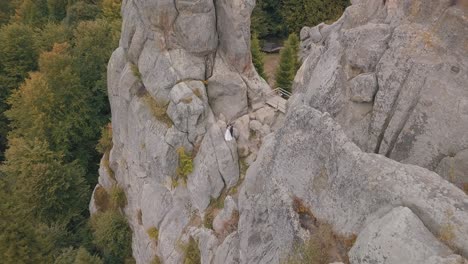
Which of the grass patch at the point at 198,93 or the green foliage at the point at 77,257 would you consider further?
the green foliage at the point at 77,257

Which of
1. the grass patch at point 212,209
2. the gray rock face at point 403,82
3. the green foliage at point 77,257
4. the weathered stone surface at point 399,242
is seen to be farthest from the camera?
the green foliage at point 77,257

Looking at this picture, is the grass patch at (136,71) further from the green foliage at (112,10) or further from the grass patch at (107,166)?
the green foliage at (112,10)

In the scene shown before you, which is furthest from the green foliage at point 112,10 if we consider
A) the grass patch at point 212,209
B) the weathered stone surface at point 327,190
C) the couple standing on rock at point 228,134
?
the weathered stone surface at point 327,190

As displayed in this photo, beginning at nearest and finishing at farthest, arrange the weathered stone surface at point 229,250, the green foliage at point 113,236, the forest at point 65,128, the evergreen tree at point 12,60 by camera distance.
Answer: the weathered stone surface at point 229,250, the forest at point 65,128, the green foliage at point 113,236, the evergreen tree at point 12,60

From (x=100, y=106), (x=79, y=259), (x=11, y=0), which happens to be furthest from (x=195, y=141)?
(x=11, y=0)

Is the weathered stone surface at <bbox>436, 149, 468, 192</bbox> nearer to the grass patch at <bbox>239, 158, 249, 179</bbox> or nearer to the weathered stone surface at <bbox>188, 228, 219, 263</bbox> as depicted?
the weathered stone surface at <bbox>188, 228, 219, 263</bbox>

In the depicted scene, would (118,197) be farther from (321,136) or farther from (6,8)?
(6,8)
